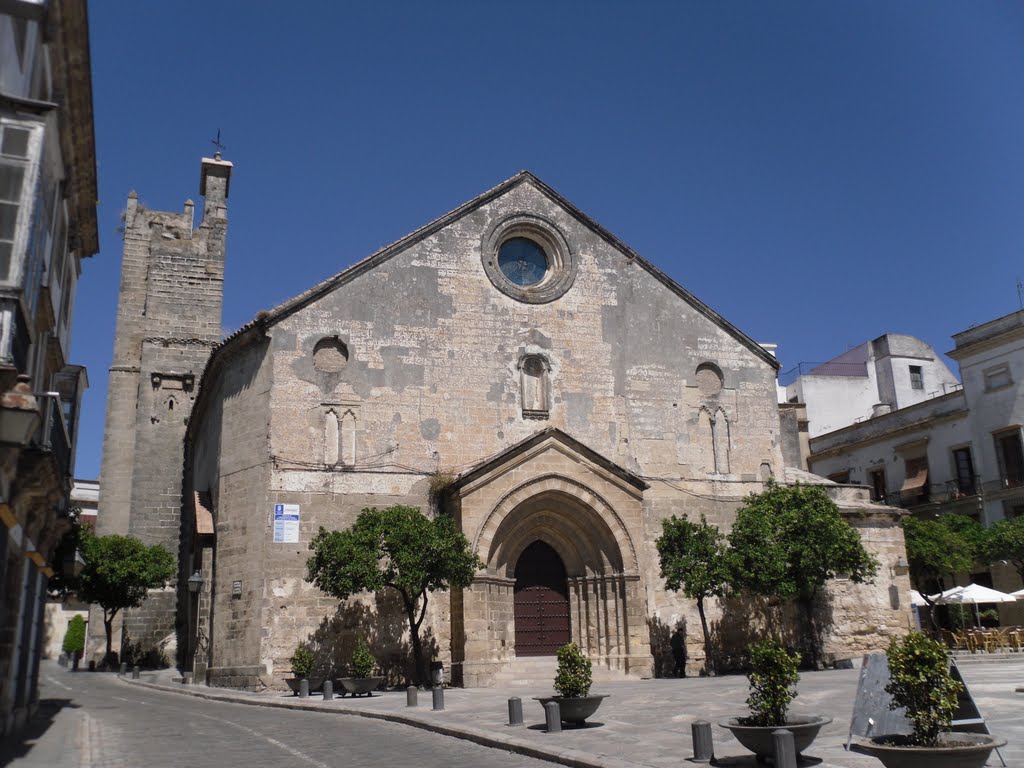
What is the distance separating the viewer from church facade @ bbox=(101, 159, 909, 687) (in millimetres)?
21609

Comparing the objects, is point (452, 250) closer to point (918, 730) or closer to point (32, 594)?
point (32, 594)

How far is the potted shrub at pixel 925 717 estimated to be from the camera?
7.18 m

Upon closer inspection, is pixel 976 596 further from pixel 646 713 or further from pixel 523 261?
pixel 646 713

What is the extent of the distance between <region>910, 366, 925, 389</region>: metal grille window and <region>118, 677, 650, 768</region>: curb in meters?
38.3

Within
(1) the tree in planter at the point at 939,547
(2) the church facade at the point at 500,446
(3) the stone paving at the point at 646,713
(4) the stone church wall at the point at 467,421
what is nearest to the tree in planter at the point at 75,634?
(2) the church facade at the point at 500,446

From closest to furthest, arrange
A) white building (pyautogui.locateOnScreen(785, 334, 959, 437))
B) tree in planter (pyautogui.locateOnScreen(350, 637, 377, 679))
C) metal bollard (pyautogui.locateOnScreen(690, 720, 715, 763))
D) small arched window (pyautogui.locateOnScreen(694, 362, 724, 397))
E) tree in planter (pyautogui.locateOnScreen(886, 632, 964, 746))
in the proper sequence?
tree in planter (pyautogui.locateOnScreen(886, 632, 964, 746)), metal bollard (pyautogui.locateOnScreen(690, 720, 715, 763)), tree in planter (pyautogui.locateOnScreen(350, 637, 377, 679)), small arched window (pyautogui.locateOnScreen(694, 362, 724, 397)), white building (pyautogui.locateOnScreen(785, 334, 959, 437))

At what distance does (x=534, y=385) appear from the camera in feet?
80.7

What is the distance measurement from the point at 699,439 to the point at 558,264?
6.17m

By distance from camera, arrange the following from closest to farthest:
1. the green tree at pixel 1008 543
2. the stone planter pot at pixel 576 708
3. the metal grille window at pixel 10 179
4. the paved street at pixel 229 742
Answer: the metal grille window at pixel 10 179 < the paved street at pixel 229 742 < the stone planter pot at pixel 576 708 < the green tree at pixel 1008 543

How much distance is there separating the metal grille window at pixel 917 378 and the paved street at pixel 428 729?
28828 millimetres

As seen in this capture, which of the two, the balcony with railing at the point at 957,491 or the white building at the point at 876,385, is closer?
the balcony with railing at the point at 957,491

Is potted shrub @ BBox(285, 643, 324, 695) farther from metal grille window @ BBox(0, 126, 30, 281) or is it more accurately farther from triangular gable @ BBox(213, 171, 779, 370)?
metal grille window @ BBox(0, 126, 30, 281)

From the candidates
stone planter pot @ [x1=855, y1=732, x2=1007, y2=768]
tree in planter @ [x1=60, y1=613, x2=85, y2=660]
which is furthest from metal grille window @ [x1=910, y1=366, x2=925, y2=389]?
tree in planter @ [x1=60, y1=613, x2=85, y2=660]

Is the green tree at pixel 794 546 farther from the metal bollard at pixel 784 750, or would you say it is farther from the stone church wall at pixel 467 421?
the metal bollard at pixel 784 750
